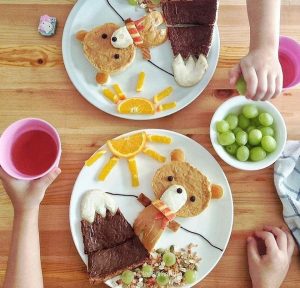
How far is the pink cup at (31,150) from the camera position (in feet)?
3.45

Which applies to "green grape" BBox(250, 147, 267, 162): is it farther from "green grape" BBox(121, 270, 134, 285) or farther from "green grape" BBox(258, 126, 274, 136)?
"green grape" BBox(121, 270, 134, 285)

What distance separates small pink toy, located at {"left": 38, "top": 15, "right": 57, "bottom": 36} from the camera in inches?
48.0

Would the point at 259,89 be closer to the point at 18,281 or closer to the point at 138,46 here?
the point at 138,46

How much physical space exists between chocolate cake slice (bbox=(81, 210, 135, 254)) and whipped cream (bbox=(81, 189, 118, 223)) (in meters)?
0.01

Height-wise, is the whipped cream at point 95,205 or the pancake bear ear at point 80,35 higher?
the pancake bear ear at point 80,35

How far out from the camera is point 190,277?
3.66 feet

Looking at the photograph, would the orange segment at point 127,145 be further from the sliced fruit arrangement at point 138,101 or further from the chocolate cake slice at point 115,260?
the chocolate cake slice at point 115,260

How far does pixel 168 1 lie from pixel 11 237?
717 mm

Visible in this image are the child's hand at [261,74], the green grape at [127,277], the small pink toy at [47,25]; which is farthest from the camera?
the small pink toy at [47,25]

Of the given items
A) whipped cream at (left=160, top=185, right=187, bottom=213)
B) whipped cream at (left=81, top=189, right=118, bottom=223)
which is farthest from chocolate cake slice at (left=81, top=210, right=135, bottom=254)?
whipped cream at (left=160, top=185, right=187, bottom=213)

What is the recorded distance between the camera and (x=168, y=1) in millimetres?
Answer: 1209

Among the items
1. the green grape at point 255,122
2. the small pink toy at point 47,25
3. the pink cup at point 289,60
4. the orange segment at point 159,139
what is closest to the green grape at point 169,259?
the orange segment at point 159,139

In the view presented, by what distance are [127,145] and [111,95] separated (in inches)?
5.5

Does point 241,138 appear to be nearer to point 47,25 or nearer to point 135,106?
point 135,106
